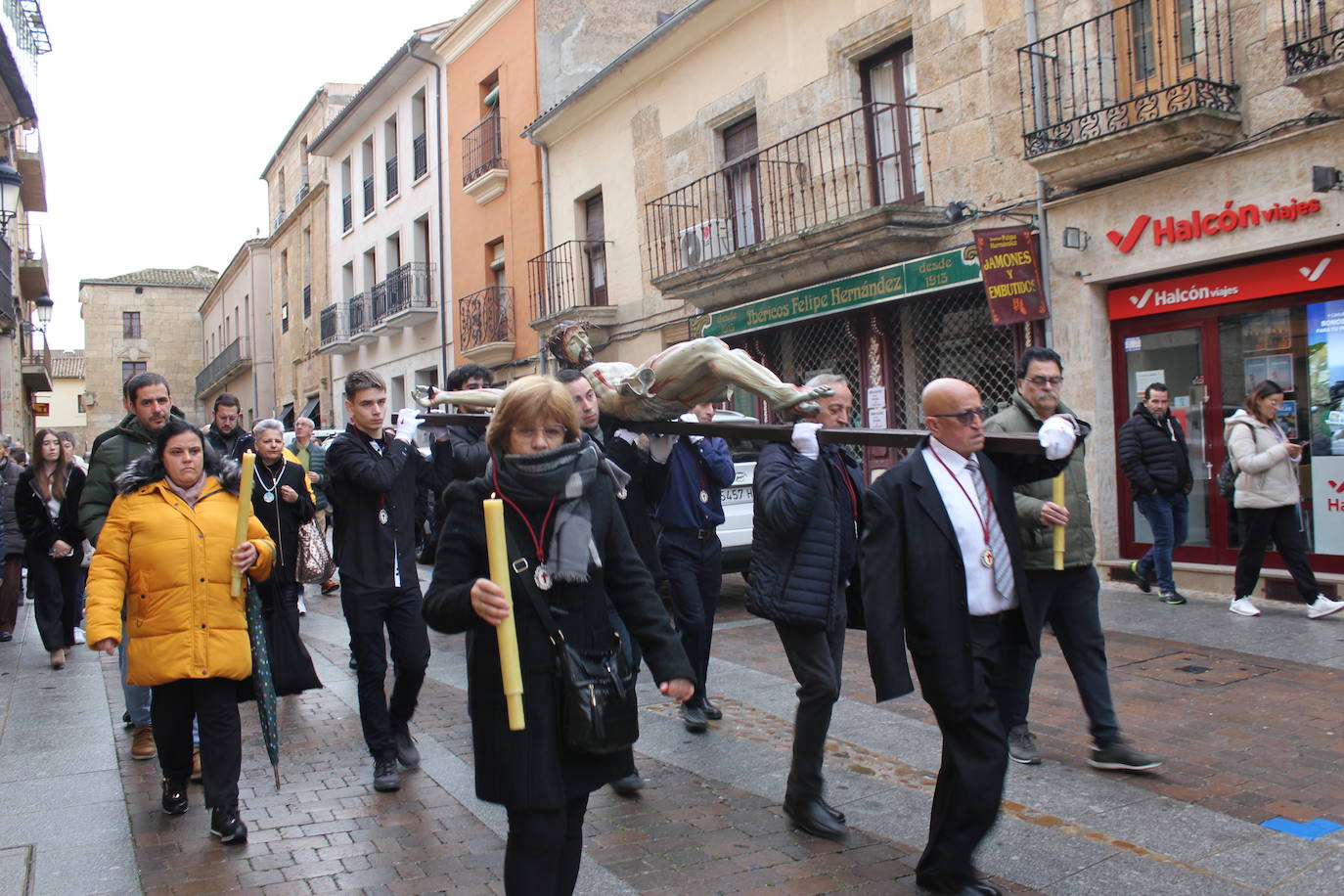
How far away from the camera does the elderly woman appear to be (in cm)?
275

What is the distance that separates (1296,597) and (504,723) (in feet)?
25.9

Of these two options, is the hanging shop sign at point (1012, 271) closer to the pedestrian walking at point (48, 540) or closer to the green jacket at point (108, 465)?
the green jacket at point (108, 465)

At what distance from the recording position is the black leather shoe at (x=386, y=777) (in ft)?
15.5

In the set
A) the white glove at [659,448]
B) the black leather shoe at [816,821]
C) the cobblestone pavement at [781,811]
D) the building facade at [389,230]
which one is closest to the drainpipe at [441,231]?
the building facade at [389,230]

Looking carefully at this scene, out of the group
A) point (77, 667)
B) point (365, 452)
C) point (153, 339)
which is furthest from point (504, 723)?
point (153, 339)

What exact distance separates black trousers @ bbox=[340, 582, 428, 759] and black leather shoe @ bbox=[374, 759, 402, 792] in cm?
3

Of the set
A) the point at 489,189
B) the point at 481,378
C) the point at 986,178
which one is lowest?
the point at 481,378

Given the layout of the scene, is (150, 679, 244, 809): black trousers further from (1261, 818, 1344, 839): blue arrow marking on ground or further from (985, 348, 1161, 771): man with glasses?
(1261, 818, 1344, 839): blue arrow marking on ground

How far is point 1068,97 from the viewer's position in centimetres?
1002

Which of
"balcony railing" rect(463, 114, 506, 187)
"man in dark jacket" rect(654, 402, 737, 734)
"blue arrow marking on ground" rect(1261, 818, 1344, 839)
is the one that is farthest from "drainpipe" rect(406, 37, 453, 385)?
"blue arrow marking on ground" rect(1261, 818, 1344, 839)

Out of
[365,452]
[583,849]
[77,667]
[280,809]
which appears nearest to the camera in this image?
[583,849]

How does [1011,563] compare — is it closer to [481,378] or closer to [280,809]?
[481,378]

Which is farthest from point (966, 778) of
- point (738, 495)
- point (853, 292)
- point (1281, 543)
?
point (853, 292)

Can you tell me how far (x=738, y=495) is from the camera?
31.7ft
